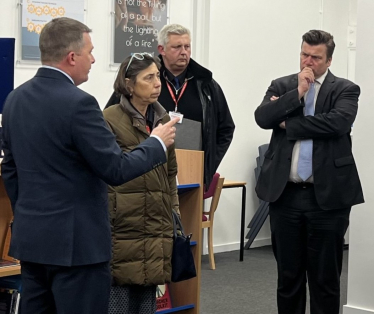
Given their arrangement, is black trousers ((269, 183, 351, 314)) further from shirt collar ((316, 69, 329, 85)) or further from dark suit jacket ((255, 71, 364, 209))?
shirt collar ((316, 69, 329, 85))

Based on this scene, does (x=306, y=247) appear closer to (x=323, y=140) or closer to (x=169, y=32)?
(x=323, y=140)

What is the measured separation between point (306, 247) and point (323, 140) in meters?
0.56

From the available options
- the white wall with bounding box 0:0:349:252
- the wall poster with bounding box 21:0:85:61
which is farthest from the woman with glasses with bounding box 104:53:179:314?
the white wall with bounding box 0:0:349:252

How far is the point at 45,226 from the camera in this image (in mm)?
2066

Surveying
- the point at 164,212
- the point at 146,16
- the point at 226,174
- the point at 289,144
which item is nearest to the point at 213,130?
the point at 289,144

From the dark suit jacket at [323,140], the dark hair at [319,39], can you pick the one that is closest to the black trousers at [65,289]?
the dark suit jacket at [323,140]

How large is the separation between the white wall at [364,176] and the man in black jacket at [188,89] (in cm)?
86

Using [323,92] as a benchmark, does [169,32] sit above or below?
above

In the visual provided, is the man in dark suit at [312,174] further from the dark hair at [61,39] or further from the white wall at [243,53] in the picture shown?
the white wall at [243,53]

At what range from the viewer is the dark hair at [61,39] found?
2080mm

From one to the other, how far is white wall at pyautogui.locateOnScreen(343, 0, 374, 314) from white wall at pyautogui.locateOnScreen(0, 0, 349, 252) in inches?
93.7

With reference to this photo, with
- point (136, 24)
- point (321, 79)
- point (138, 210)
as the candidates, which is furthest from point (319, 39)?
point (136, 24)

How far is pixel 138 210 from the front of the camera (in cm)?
280

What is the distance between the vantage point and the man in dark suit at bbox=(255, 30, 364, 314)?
3.30 metres
